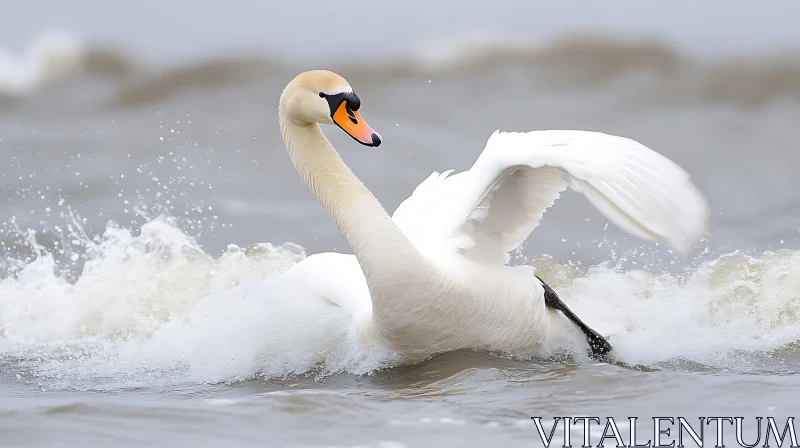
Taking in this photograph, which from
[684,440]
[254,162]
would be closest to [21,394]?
[684,440]

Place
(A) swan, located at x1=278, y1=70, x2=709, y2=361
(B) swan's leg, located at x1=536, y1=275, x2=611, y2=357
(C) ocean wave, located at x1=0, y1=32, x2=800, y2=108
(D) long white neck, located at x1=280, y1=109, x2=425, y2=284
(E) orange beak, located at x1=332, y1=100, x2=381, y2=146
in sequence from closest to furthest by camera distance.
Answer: (A) swan, located at x1=278, y1=70, x2=709, y2=361 → (D) long white neck, located at x1=280, y1=109, x2=425, y2=284 → (E) orange beak, located at x1=332, y1=100, x2=381, y2=146 → (B) swan's leg, located at x1=536, y1=275, x2=611, y2=357 → (C) ocean wave, located at x1=0, y1=32, x2=800, y2=108

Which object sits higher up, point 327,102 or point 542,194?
point 327,102

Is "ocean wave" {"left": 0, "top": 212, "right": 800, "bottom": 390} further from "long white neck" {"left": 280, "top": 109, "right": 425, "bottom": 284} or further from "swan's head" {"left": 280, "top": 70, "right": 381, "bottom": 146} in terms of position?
"swan's head" {"left": 280, "top": 70, "right": 381, "bottom": 146}

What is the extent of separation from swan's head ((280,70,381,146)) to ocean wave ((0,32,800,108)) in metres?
9.62

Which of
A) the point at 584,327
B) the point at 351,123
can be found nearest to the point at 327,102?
the point at 351,123

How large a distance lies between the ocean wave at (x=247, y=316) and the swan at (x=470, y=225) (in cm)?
32

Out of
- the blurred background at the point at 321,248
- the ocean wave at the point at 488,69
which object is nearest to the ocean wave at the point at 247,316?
the blurred background at the point at 321,248

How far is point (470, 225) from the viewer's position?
6.40 metres

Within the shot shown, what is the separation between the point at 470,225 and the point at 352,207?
739 mm

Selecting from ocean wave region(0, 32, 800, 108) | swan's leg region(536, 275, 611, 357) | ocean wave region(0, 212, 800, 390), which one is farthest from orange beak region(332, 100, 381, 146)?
ocean wave region(0, 32, 800, 108)

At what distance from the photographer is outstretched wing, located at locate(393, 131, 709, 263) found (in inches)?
200

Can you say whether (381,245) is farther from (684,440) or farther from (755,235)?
(755,235)

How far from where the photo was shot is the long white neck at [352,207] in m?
5.74

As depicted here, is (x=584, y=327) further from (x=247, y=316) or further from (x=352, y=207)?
(x=247, y=316)
